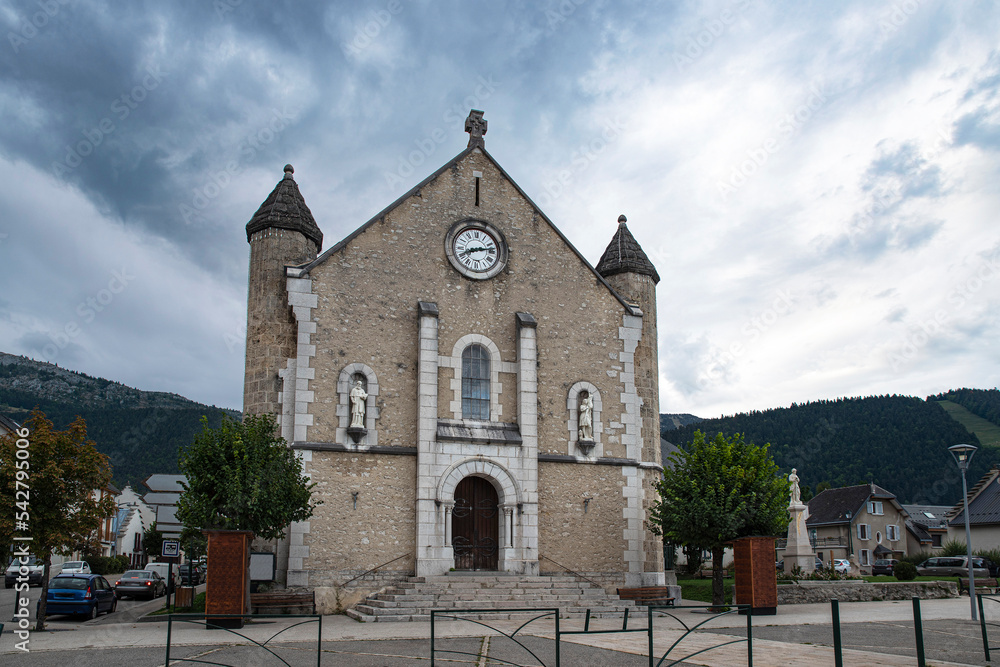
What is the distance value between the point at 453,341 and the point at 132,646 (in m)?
11.3

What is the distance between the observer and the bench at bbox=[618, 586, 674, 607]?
20.6 metres

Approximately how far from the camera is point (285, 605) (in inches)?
737

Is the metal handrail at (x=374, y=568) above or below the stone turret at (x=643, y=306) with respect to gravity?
below

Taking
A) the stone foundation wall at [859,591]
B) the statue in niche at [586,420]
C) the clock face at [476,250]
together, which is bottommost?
the stone foundation wall at [859,591]

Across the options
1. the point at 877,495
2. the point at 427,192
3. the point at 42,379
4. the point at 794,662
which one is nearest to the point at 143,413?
the point at 42,379

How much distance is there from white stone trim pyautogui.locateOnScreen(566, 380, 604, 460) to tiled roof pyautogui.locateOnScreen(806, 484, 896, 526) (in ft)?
153

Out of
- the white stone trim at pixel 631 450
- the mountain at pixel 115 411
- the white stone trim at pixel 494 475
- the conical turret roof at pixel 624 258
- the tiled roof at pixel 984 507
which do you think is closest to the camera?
the white stone trim at pixel 494 475

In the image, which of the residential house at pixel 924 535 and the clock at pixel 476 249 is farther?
the residential house at pixel 924 535

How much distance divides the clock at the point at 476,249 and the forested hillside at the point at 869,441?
79.3 metres

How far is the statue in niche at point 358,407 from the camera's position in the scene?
2050cm

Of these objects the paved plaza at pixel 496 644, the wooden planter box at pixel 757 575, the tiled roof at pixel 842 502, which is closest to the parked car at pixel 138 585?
the paved plaza at pixel 496 644

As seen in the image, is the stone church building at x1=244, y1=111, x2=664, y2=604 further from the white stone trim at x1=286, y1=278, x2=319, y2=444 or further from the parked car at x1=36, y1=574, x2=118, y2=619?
the parked car at x1=36, y1=574, x2=118, y2=619

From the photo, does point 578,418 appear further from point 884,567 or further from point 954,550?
point 884,567

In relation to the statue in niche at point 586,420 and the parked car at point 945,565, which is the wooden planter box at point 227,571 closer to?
the statue in niche at point 586,420
